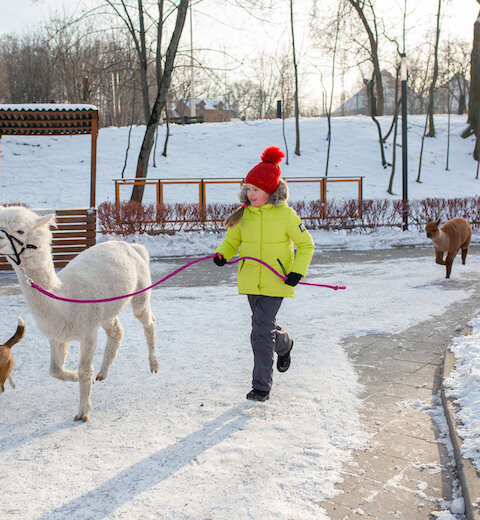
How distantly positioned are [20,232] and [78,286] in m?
0.65

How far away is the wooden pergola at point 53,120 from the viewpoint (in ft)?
34.2

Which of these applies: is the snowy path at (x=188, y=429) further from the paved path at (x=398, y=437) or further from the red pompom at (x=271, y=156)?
the red pompom at (x=271, y=156)

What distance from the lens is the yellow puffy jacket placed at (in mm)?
4266

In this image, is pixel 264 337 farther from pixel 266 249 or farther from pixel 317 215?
pixel 317 215

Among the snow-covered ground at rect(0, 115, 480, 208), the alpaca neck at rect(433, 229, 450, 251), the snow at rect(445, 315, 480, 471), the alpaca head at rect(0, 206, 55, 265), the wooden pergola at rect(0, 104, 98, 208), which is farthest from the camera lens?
the snow-covered ground at rect(0, 115, 480, 208)

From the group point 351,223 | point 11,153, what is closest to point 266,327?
point 351,223

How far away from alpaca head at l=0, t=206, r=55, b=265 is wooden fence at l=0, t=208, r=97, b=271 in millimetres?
7402

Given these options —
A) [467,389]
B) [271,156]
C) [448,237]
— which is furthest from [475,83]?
[467,389]

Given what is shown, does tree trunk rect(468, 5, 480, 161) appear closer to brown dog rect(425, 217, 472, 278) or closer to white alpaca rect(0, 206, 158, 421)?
brown dog rect(425, 217, 472, 278)

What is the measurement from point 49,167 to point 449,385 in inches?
1066

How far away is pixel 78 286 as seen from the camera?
4.02 meters

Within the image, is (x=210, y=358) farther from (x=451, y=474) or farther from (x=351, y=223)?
(x=351, y=223)

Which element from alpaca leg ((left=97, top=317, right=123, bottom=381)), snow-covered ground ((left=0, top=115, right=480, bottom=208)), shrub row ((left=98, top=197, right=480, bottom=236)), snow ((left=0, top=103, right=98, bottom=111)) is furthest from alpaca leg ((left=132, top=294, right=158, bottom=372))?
snow-covered ground ((left=0, top=115, right=480, bottom=208))

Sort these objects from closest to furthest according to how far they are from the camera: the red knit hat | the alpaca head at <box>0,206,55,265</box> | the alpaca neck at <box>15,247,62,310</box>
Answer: the alpaca head at <box>0,206,55,265</box>
the alpaca neck at <box>15,247,62,310</box>
the red knit hat
